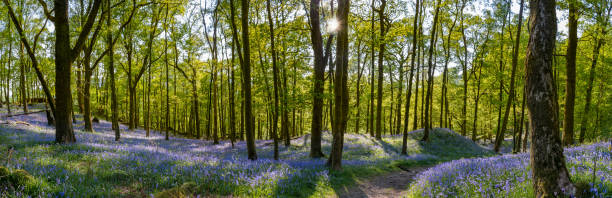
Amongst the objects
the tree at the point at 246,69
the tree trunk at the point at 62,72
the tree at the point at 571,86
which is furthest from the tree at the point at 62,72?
the tree at the point at 571,86

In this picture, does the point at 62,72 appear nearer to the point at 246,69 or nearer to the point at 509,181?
the point at 246,69

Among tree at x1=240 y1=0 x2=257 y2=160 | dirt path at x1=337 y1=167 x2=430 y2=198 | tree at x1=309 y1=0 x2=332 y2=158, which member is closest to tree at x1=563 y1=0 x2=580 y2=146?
dirt path at x1=337 y1=167 x2=430 y2=198

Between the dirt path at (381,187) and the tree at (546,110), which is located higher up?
the tree at (546,110)

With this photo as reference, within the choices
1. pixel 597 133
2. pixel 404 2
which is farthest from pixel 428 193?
pixel 597 133

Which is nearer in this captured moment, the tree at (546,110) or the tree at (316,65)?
the tree at (546,110)

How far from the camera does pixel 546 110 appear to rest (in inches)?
172

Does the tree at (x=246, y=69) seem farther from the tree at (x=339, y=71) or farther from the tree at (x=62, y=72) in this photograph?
the tree at (x=62, y=72)

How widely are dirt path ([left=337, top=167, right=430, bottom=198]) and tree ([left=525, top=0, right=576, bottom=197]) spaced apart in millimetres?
4858

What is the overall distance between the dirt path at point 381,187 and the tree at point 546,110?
4.86 meters

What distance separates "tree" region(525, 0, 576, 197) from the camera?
434 centimetres

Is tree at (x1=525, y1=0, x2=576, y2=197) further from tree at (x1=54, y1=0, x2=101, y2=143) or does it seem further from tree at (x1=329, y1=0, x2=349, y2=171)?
tree at (x1=54, y1=0, x2=101, y2=143)

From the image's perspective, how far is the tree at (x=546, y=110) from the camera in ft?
14.3

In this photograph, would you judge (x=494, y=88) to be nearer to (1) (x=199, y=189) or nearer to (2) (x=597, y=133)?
(2) (x=597, y=133)

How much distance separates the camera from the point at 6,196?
13.5ft
